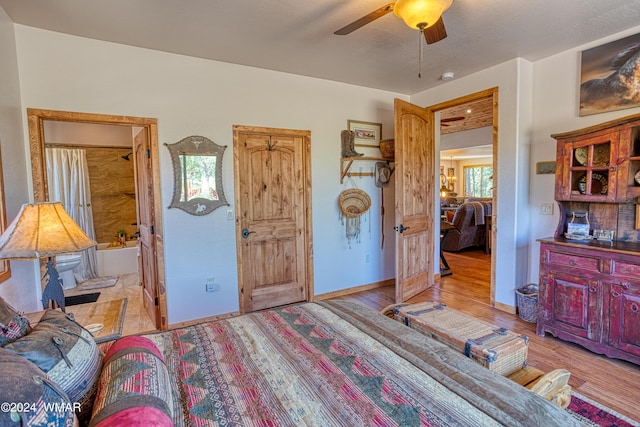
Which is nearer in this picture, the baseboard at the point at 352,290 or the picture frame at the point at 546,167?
the picture frame at the point at 546,167

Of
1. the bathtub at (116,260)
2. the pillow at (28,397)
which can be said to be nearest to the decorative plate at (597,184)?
the pillow at (28,397)

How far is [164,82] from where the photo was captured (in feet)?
9.92

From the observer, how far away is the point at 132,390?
983 millimetres

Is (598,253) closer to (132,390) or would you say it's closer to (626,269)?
(626,269)

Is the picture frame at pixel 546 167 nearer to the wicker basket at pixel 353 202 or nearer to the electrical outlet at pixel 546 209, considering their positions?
the electrical outlet at pixel 546 209

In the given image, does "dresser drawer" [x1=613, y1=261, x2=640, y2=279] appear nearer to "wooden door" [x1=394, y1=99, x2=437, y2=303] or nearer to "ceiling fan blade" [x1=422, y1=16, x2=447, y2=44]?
"wooden door" [x1=394, y1=99, x2=437, y2=303]

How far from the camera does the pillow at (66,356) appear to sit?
3.11 ft

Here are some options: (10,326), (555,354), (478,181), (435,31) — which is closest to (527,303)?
(555,354)

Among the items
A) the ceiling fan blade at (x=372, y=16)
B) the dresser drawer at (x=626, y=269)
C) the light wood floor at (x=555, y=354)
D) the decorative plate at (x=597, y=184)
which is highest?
the ceiling fan blade at (x=372, y=16)

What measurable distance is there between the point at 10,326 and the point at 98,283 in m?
4.30

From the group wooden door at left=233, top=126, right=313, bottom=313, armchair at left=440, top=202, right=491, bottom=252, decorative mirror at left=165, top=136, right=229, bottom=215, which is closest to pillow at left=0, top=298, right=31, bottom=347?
decorative mirror at left=165, top=136, right=229, bottom=215

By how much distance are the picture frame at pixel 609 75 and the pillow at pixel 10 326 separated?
4.19m

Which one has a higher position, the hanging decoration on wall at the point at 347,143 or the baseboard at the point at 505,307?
the hanging decoration on wall at the point at 347,143

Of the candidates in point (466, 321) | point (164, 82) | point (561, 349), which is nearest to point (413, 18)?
point (466, 321)
